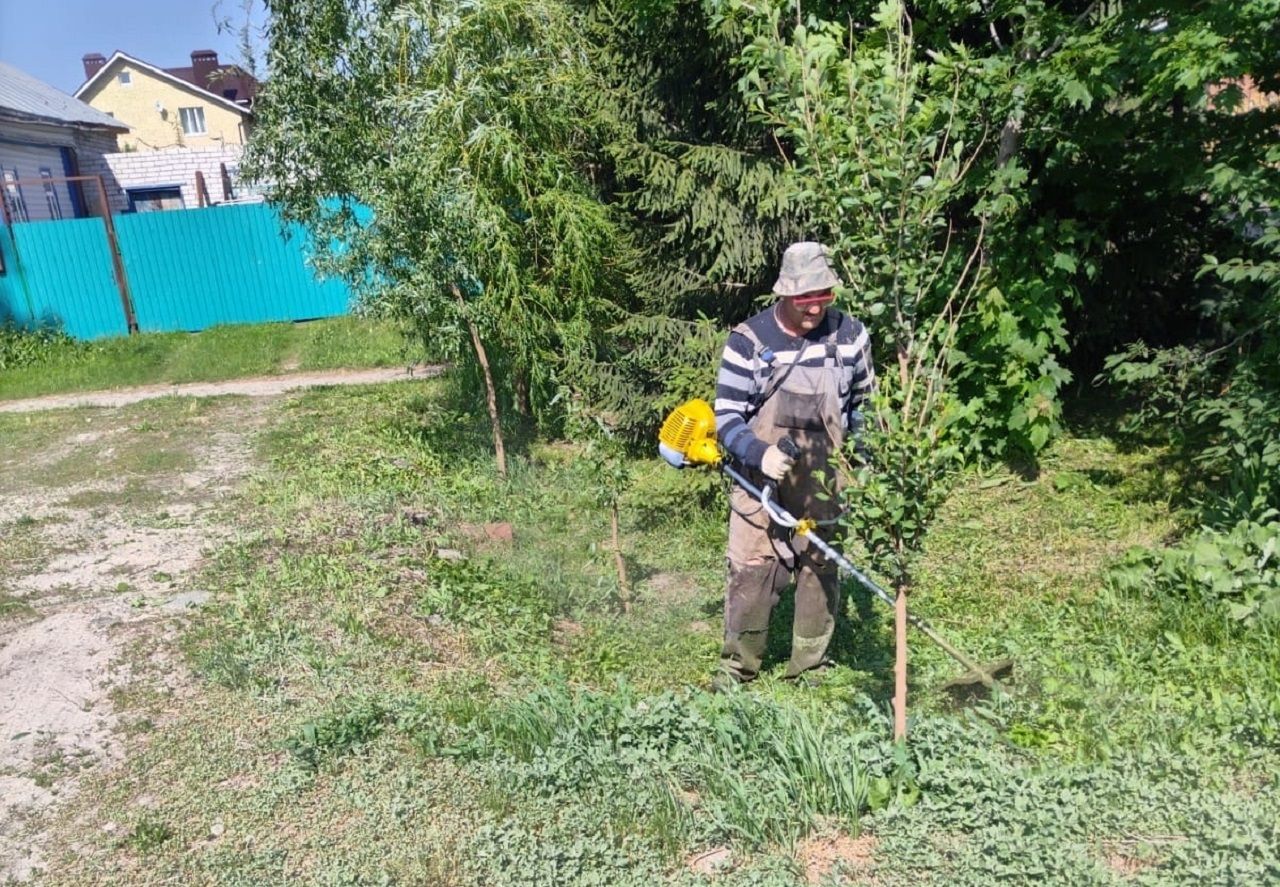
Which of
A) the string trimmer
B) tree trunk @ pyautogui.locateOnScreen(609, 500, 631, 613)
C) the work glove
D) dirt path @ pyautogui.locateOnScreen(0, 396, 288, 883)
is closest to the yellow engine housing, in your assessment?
the string trimmer

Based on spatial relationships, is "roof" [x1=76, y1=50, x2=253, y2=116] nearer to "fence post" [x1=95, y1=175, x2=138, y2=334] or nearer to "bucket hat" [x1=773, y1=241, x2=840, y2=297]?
"fence post" [x1=95, y1=175, x2=138, y2=334]

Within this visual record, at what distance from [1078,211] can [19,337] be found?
13296mm

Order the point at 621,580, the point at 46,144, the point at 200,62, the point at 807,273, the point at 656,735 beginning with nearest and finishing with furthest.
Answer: the point at 656,735, the point at 807,273, the point at 621,580, the point at 46,144, the point at 200,62

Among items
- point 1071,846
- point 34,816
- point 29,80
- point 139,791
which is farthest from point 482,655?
point 29,80

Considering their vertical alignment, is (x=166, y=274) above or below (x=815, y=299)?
below

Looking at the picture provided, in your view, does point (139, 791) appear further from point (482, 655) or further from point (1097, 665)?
point (1097, 665)

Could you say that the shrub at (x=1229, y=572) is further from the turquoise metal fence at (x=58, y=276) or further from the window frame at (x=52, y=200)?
the window frame at (x=52, y=200)

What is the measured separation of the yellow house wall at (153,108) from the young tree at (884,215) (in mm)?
38830

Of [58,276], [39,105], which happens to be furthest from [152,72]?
[58,276]

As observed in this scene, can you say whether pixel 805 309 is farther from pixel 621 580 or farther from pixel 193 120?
pixel 193 120

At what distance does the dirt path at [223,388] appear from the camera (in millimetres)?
11008

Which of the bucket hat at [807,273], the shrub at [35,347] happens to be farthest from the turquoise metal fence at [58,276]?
the bucket hat at [807,273]

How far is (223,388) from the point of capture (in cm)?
1158

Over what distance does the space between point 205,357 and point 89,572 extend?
7642 mm
